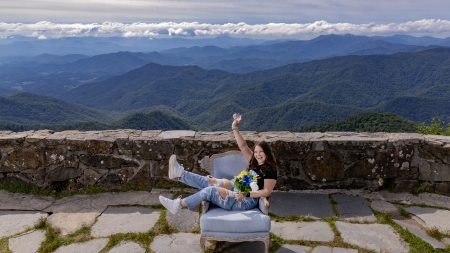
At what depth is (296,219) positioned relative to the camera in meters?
4.68

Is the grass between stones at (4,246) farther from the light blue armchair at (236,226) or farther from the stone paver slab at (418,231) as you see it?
the stone paver slab at (418,231)

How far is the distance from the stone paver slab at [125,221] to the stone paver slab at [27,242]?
556 millimetres

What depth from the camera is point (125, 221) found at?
184 inches

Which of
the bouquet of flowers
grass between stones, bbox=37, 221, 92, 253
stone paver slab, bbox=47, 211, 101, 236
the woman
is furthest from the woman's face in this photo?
stone paver slab, bbox=47, 211, 101, 236

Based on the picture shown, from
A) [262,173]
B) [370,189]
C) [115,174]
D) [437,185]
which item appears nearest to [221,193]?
[262,173]

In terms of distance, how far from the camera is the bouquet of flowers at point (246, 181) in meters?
3.98

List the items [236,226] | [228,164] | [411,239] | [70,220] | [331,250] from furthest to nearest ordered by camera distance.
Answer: [70,220], [228,164], [411,239], [331,250], [236,226]

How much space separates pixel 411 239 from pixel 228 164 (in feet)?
6.86

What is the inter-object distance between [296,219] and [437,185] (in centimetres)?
223

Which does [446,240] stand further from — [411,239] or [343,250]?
[343,250]

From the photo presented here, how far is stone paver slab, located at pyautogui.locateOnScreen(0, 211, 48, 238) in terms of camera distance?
175 inches

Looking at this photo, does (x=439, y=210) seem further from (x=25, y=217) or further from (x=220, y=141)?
(x=25, y=217)

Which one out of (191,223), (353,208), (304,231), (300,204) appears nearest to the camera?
(304,231)

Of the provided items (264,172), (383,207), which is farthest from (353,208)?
(264,172)
